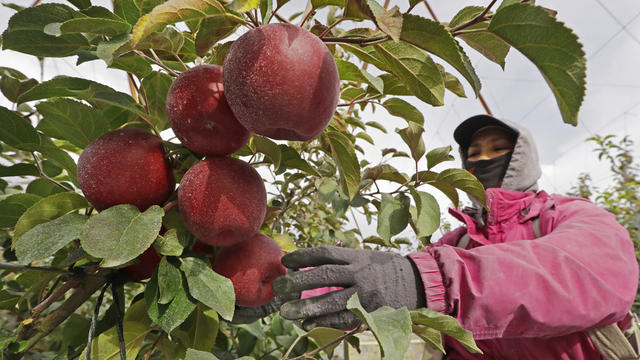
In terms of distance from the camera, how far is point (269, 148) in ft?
1.65

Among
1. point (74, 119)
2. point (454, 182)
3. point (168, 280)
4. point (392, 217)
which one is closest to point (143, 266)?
point (168, 280)

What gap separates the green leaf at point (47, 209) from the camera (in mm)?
392

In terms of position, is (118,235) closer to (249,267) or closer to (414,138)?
(249,267)

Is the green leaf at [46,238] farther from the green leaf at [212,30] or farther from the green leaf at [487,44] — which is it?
the green leaf at [487,44]

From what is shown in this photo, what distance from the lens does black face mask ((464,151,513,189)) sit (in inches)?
65.7

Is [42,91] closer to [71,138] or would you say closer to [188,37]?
[71,138]

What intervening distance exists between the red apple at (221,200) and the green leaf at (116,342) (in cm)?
19

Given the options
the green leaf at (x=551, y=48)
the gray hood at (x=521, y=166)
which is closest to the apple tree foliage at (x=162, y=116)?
the green leaf at (x=551, y=48)

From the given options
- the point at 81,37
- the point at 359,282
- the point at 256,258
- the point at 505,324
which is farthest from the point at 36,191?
the point at 505,324

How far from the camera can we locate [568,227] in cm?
100

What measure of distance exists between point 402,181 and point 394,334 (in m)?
0.41

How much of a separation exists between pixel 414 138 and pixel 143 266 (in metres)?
0.54

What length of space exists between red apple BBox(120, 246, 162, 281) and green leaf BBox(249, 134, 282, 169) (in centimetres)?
20

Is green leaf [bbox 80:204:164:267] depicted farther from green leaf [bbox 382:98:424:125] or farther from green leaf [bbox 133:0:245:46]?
green leaf [bbox 382:98:424:125]
